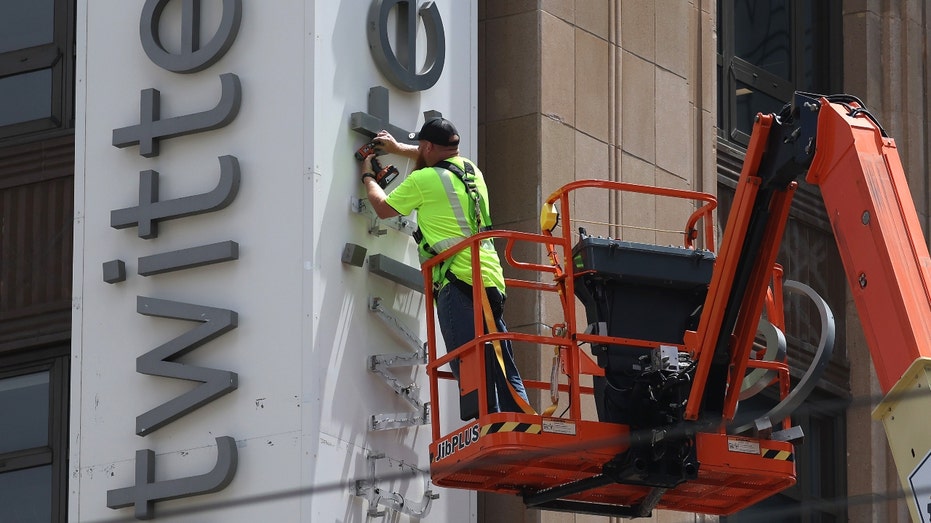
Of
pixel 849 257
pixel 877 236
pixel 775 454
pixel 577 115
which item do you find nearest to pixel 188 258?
pixel 577 115

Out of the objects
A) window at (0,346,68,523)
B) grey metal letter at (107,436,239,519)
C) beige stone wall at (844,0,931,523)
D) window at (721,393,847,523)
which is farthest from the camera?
beige stone wall at (844,0,931,523)

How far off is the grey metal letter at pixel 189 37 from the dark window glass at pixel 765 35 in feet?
29.0

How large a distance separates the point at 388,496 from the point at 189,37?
4.23 meters

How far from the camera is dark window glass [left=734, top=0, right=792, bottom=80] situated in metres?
24.1

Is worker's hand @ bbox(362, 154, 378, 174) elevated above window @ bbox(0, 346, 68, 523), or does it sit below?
above

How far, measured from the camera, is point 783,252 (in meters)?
23.5

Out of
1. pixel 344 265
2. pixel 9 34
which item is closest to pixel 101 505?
pixel 344 265

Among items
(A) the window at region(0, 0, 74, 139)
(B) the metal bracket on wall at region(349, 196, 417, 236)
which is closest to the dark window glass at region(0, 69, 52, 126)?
(A) the window at region(0, 0, 74, 139)

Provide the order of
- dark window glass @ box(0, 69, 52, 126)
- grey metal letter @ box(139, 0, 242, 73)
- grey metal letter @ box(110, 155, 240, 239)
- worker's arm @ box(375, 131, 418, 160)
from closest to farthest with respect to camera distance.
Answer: grey metal letter @ box(110, 155, 240, 239) < worker's arm @ box(375, 131, 418, 160) < grey metal letter @ box(139, 0, 242, 73) < dark window glass @ box(0, 69, 52, 126)

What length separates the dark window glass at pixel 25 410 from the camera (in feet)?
63.3

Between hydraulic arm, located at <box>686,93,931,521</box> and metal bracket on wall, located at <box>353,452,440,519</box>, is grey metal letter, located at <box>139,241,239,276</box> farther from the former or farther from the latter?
hydraulic arm, located at <box>686,93,931,521</box>

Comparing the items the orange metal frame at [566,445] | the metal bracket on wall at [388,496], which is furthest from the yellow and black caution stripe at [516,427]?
the metal bracket on wall at [388,496]

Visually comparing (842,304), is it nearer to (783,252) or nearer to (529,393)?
(783,252)

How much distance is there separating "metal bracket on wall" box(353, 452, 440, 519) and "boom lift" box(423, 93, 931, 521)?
104cm
